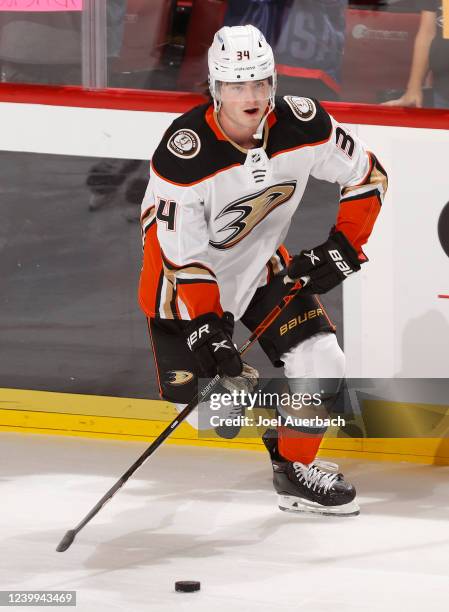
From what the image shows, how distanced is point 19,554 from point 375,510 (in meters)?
1.02

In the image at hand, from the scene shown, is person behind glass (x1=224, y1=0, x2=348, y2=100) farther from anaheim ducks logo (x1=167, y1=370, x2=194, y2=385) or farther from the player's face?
anaheim ducks logo (x1=167, y1=370, x2=194, y2=385)

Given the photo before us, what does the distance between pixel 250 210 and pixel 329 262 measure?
25cm

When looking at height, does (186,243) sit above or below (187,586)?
above

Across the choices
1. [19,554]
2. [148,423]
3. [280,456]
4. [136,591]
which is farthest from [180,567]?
Result: [148,423]

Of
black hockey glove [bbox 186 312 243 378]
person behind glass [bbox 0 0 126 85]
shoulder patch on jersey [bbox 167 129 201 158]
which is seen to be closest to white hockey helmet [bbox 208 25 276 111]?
shoulder patch on jersey [bbox 167 129 201 158]

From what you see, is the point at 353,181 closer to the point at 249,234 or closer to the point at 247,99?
the point at 249,234

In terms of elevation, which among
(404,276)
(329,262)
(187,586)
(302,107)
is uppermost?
(302,107)

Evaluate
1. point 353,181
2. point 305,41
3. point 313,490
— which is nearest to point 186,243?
point 353,181

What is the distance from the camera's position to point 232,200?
3.82m

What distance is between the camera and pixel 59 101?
473 centimetres

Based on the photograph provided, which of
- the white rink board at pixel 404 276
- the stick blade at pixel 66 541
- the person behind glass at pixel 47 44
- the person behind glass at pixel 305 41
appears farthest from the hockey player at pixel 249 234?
the person behind glass at pixel 47 44

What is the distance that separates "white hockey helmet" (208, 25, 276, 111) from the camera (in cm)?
364

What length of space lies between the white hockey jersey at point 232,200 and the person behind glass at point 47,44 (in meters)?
0.95

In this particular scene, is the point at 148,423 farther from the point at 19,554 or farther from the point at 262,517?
the point at 19,554
